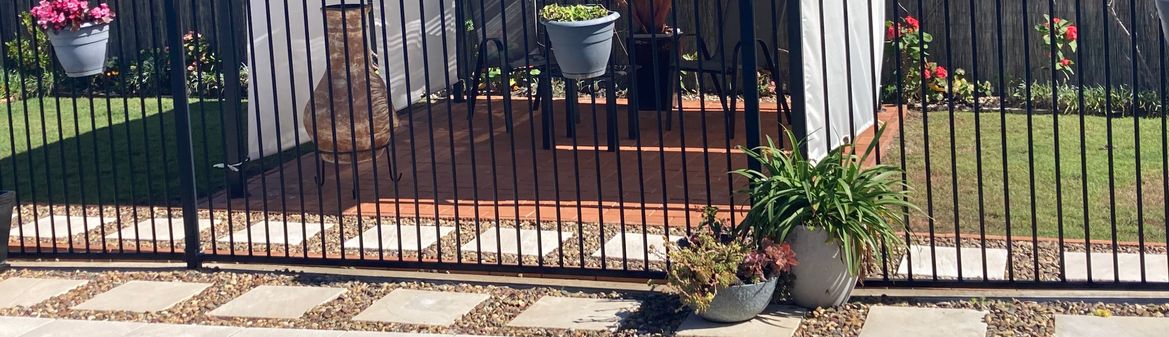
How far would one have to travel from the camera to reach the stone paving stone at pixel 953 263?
527cm

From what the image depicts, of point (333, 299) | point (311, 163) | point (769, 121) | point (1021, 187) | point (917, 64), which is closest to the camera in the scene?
point (333, 299)

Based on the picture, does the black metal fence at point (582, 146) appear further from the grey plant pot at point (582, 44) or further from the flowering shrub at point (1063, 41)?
the grey plant pot at point (582, 44)

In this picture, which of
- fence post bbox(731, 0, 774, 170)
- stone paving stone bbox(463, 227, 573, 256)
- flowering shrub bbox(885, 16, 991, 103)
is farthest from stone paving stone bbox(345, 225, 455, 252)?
flowering shrub bbox(885, 16, 991, 103)

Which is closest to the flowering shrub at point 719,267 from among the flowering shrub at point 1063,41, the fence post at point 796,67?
the fence post at point 796,67

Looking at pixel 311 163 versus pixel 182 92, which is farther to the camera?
pixel 311 163

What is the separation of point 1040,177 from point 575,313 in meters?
3.20

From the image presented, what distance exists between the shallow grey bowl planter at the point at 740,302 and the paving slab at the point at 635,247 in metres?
0.89

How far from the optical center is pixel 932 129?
8.62 metres

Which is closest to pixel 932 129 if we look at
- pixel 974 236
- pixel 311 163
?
pixel 974 236

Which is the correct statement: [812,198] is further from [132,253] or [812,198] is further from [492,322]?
[132,253]

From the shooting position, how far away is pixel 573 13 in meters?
5.21

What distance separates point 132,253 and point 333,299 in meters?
1.30

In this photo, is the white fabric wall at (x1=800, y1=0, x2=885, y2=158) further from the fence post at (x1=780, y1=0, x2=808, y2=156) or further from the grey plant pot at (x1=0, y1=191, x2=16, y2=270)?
the grey plant pot at (x1=0, y1=191, x2=16, y2=270)

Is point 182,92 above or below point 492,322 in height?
above
